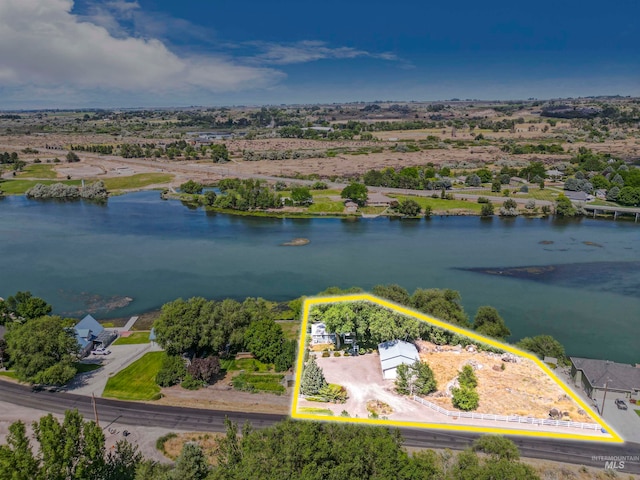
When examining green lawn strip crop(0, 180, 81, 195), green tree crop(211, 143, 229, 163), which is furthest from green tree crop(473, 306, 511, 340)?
green tree crop(211, 143, 229, 163)

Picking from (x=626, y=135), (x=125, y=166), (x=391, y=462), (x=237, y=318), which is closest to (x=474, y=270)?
(x=237, y=318)

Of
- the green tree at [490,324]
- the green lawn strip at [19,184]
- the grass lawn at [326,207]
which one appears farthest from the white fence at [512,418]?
the green lawn strip at [19,184]

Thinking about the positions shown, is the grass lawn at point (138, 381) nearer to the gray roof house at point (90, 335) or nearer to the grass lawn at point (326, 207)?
the gray roof house at point (90, 335)

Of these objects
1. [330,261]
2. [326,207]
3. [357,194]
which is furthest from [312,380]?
[357,194]

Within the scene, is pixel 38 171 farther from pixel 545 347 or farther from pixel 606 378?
pixel 606 378

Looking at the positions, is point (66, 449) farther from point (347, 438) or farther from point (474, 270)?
point (474, 270)
